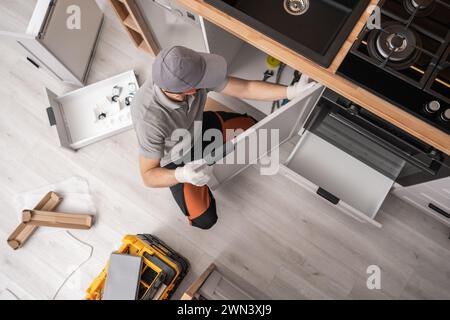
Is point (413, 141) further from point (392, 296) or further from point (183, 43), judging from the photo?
point (183, 43)

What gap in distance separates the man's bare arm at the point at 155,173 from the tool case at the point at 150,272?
1.49 feet

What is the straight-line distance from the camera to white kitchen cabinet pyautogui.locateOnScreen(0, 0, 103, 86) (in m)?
1.60

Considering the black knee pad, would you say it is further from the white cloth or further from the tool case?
the white cloth

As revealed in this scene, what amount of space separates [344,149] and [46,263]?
165 cm

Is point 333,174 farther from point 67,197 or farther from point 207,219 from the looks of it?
point 67,197

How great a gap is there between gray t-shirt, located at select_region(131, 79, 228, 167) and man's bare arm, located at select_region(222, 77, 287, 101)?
0.13 meters

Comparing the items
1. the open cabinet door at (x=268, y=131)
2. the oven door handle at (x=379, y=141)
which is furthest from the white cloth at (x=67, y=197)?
the oven door handle at (x=379, y=141)

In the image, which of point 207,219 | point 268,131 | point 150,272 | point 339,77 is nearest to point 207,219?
point 207,219

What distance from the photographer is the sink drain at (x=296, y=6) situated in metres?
1.26

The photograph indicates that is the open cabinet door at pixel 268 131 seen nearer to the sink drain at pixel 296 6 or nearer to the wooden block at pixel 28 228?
the sink drain at pixel 296 6

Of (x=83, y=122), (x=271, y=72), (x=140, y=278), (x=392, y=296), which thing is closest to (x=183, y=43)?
(x=271, y=72)

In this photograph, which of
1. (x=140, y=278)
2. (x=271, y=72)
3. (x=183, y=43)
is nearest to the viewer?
(x=140, y=278)

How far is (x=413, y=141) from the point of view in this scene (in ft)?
3.98

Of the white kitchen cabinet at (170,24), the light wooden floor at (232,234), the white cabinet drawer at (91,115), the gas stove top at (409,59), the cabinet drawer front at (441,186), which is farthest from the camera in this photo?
the white cabinet drawer at (91,115)
